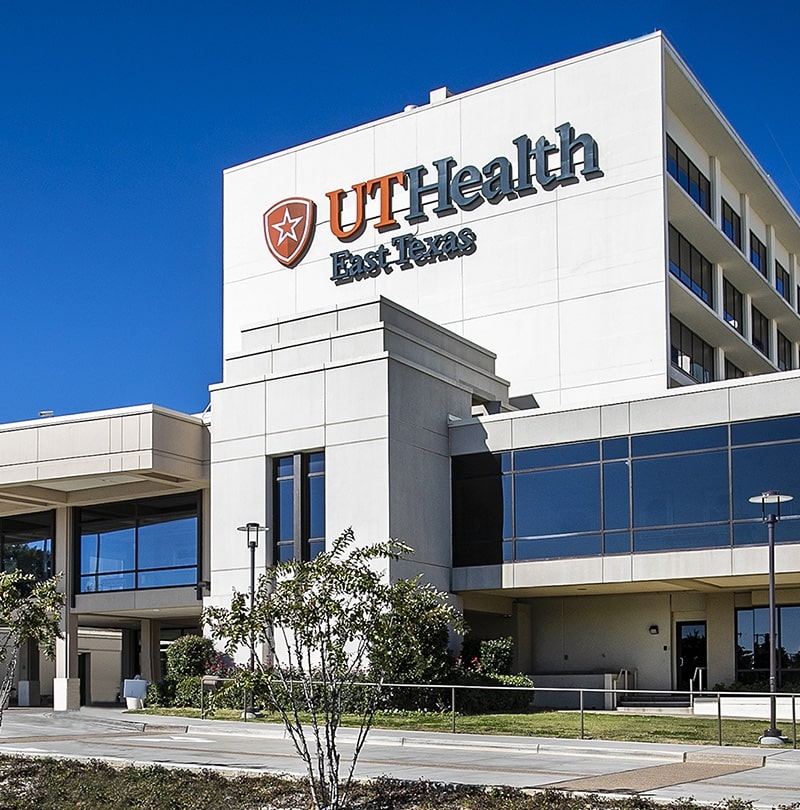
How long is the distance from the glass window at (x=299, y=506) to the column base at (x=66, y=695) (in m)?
9.49

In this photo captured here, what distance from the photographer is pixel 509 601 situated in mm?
39000

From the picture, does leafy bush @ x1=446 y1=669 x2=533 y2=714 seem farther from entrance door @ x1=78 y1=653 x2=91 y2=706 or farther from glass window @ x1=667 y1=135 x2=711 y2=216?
entrance door @ x1=78 y1=653 x2=91 y2=706

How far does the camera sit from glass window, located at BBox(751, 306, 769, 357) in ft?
178

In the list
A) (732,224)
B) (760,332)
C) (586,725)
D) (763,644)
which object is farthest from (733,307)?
(586,725)

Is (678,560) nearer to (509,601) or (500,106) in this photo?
(509,601)

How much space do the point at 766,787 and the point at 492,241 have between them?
97.0 ft

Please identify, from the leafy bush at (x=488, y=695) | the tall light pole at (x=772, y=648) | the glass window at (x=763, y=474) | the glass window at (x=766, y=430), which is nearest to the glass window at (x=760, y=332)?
the glass window at (x=766, y=430)

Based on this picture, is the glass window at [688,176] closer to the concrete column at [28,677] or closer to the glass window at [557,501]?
the glass window at [557,501]

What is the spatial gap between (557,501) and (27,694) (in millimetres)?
22304

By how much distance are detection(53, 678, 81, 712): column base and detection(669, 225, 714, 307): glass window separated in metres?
24.1

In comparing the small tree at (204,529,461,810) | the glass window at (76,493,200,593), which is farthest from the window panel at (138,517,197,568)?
the small tree at (204,529,461,810)

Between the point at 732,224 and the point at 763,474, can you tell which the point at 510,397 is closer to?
the point at 763,474

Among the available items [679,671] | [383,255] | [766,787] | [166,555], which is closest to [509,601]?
[679,671]

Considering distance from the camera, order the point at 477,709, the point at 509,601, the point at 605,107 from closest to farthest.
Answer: the point at 477,709 < the point at 509,601 < the point at 605,107
